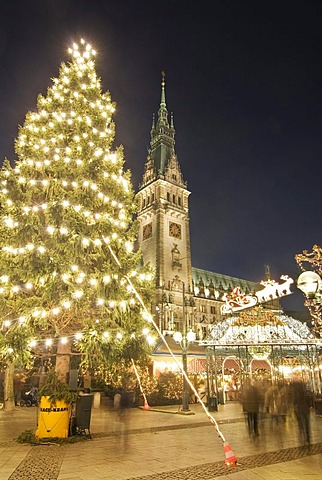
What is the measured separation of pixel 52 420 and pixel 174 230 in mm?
59130

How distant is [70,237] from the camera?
1177cm

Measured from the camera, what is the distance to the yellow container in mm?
10188

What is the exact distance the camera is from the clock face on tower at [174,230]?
68.2m

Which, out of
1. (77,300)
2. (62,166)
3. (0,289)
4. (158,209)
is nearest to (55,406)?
(77,300)

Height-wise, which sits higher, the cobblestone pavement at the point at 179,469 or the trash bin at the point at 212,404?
the cobblestone pavement at the point at 179,469

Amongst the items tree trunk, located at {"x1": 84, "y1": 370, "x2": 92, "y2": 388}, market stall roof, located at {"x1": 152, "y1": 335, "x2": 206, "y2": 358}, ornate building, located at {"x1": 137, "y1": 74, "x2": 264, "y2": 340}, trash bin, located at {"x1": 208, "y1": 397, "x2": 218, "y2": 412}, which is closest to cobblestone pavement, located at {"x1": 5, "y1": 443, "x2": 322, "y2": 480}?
trash bin, located at {"x1": 208, "y1": 397, "x2": 218, "y2": 412}

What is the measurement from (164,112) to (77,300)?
80306 mm

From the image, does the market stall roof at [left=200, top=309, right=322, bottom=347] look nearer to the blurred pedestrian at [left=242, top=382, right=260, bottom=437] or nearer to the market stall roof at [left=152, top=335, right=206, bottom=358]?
the market stall roof at [left=152, top=335, right=206, bottom=358]

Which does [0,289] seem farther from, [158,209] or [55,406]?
[158,209]

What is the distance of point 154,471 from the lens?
24.1 feet

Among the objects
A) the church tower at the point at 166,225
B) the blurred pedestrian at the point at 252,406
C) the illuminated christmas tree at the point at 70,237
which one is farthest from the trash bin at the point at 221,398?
the church tower at the point at 166,225

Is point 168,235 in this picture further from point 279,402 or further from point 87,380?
point 279,402

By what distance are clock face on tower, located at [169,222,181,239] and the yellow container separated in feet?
190

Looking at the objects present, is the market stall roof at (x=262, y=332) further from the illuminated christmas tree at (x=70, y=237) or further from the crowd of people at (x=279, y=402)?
the illuminated christmas tree at (x=70, y=237)
